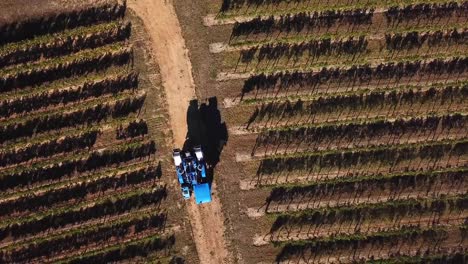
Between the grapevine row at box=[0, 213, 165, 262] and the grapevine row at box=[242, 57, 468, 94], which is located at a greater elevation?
the grapevine row at box=[242, 57, 468, 94]

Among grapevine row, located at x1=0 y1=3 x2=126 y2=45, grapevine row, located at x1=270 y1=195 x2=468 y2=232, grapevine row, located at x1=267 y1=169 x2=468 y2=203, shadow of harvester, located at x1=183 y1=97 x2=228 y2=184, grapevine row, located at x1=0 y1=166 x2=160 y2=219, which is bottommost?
grapevine row, located at x1=270 y1=195 x2=468 y2=232

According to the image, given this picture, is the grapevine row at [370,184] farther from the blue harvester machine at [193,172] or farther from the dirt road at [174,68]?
the dirt road at [174,68]

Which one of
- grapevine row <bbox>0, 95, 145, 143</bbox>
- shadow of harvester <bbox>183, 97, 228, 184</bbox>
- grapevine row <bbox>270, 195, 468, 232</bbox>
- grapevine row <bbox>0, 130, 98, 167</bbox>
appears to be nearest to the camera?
grapevine row <bbox>0, 95, 145, 143</bbox>

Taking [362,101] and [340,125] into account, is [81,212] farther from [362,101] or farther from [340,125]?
[362,101]

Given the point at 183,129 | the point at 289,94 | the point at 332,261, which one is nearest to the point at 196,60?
the point at 183,129

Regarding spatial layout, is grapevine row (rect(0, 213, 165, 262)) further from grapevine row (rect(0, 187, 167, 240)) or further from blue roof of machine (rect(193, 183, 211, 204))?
blue roof of machine (rect(193, 183, 211, 204))

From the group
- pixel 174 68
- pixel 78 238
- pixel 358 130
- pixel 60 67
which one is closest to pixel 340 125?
pixel 358 130

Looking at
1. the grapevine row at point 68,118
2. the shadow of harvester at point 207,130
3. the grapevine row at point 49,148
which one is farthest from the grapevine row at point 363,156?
the grapevine row at point 49,148

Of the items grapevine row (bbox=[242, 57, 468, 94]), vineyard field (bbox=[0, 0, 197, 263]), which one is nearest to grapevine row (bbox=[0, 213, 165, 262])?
vineyard field (bbox=[0, 0, 197, 263])
